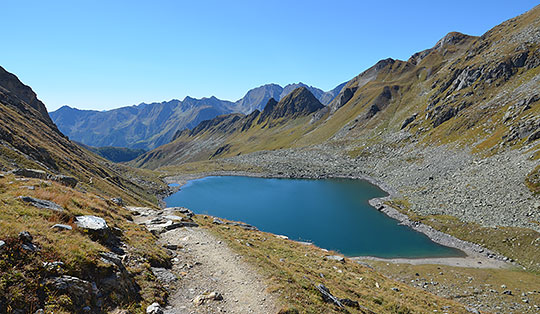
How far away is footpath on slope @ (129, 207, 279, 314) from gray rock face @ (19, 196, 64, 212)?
6564mm

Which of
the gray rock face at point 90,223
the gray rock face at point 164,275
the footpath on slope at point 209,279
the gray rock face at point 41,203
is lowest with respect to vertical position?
the footpath on slope at point 209,279

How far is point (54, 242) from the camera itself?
10875mm

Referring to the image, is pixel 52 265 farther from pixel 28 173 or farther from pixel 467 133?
pixel 467 133

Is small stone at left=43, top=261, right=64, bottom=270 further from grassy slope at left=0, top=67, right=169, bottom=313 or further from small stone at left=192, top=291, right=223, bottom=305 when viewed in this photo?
small stone at left=192, top=291, right=223, bottom=305

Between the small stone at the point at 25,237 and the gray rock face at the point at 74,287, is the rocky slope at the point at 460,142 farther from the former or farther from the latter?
the small stone at the point at 25,237

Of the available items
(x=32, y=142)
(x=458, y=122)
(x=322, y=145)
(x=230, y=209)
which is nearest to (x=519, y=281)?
(x=230, y=209)

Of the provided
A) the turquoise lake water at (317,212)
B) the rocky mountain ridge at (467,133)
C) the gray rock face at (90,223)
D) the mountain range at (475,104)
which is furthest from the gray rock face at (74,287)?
A: the mountain range at (475,104)

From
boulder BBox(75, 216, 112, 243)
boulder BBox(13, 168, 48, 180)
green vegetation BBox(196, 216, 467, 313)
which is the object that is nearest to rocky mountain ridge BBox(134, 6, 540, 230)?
green vegetation BBox(196, 216, 467, 313)

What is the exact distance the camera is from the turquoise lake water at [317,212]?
55.8 metres

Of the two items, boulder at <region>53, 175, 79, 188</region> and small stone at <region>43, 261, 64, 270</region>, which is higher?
boulder at <region>53, 175, 79, 188</region>

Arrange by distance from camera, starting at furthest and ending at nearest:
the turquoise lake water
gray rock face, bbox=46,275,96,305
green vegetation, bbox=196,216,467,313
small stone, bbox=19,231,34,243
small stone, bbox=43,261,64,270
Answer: the turquoise lake water < green vegetation, bbox=196,216,467,313 < small stone, bbox=19,231,34,243 < small stone, bbox=43,261,64,270 < gray rock face, bbox=46,275,96,305

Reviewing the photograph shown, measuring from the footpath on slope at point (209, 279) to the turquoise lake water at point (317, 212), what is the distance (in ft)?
136

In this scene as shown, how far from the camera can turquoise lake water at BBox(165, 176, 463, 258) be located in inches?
2196

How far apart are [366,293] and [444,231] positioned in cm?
4597
